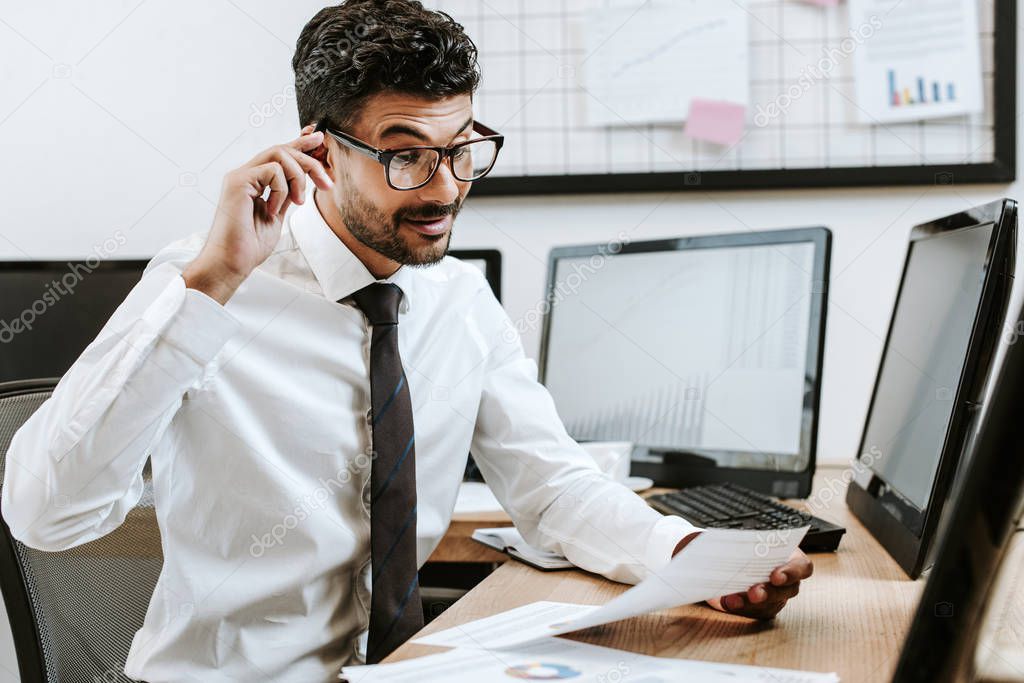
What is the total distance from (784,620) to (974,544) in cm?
65

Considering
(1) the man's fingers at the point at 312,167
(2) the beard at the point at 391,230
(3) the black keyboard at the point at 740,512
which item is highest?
(1) the man's fingers at the point at 312,167

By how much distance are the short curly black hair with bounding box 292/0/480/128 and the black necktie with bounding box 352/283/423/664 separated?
0.30m

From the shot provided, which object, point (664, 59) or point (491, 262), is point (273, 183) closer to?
point (491, 262)

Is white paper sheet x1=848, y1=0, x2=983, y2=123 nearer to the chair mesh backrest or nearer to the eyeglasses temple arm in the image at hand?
the eyeglasses temple arm

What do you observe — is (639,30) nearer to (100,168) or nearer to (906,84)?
(906,84)

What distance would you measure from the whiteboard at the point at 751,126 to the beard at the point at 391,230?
0.70 m

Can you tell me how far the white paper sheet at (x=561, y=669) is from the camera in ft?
2.32

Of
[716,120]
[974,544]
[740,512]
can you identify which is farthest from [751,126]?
[974,544]

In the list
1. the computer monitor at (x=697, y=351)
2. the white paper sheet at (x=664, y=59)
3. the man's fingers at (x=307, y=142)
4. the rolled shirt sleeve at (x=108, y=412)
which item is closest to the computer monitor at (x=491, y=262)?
the computer monitor at (x=697, y=351)

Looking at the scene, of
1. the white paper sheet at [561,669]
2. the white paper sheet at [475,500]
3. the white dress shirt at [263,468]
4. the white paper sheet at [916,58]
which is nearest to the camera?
the white paper sheet at [561,669]

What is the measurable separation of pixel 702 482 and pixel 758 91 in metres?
0.78

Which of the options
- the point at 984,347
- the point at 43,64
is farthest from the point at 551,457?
the point at 43,64

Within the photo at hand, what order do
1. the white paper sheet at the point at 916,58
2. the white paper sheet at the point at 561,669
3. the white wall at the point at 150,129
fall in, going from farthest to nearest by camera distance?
1. the white wall at the point at 150,129
2. the white paper sheet at the point at 916,58
3. the white paper sheet at the point at 561,669

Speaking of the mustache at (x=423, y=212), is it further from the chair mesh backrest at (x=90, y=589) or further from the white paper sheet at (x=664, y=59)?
the white paper sheet at (x=664, y=59)
